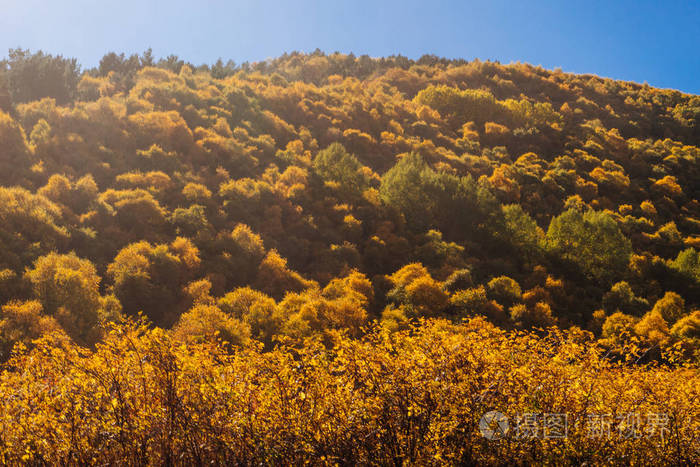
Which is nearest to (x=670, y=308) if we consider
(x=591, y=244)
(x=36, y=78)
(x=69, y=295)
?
(x=591, y=244)

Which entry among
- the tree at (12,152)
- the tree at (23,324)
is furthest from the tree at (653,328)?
the tree at (12,152)

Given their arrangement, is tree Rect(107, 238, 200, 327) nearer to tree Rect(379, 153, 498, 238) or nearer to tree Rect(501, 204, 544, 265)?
tree Rect(379, 153, 498, 238)

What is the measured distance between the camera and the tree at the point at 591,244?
29672 millimetres

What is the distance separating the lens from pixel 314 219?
104 ft

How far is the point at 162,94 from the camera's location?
4431 cm

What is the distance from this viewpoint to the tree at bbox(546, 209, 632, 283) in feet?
97.3

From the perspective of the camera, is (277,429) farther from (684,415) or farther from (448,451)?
(684,415)

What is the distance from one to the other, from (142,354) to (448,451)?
19.8 ft

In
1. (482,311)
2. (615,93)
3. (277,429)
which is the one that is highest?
(615,93)

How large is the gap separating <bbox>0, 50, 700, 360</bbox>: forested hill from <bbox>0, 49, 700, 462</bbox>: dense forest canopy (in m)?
0.15

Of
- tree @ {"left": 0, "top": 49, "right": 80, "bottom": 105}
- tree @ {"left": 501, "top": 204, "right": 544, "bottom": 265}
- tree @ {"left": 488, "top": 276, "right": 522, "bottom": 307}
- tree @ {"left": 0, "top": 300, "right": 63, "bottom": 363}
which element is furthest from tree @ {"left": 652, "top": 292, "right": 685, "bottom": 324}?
tree @ {"left": 0, "top": 49, "right": 80, "bottom": 105}

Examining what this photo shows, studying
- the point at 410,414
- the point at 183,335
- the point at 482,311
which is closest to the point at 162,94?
the point at 183,335

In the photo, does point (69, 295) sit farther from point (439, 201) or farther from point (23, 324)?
point (439, 201)
